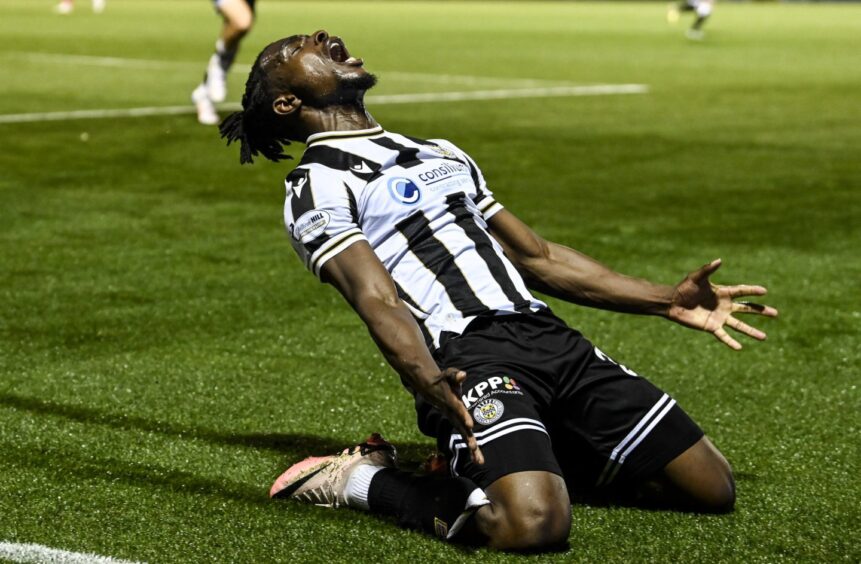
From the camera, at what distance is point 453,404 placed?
390 cm

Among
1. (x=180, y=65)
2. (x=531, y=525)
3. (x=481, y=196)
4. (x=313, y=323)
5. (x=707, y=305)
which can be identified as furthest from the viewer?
(x=180, y=65)

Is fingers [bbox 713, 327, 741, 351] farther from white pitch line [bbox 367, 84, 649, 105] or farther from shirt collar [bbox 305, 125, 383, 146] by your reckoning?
white pitch line [bbox 367, 84, 649, 105]

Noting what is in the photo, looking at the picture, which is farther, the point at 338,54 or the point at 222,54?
the point at 222,54

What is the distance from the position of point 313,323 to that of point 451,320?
93.3 inches

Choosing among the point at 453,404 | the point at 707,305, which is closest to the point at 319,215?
the point at 453,404

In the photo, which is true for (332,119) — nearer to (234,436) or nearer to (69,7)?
(234,436)

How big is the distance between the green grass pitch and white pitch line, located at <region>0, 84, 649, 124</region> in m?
0.37

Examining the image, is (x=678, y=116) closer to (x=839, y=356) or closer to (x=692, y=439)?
(x=839, y=356)

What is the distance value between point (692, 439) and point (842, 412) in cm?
121

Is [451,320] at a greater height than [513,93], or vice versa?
[451,320]

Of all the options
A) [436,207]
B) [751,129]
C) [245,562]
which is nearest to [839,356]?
[436,207]

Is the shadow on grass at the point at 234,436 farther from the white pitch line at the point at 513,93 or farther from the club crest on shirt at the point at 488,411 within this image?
the white pitch line at the point at 513,93

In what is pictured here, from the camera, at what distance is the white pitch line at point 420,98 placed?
47.0 ft

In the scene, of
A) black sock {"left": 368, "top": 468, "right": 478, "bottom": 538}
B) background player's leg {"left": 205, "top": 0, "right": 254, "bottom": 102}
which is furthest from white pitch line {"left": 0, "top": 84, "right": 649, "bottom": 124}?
black sock {"left": 368, "top": 468, "right": 478, "bottom": 538}
